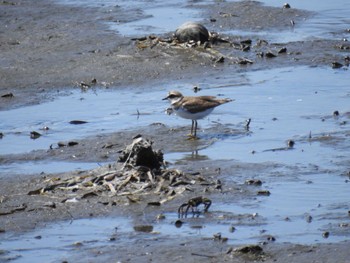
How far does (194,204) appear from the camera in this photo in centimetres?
1010

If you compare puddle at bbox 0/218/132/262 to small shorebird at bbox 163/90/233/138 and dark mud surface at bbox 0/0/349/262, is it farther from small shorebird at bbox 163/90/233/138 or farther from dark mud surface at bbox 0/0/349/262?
small shorebird at bbox 163/90/233/138

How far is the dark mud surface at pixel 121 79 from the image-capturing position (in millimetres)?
9094

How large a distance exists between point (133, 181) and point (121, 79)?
586 centimetres

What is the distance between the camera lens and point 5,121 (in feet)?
47.5

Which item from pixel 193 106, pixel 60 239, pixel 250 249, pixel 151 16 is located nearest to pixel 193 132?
pixel 193 106

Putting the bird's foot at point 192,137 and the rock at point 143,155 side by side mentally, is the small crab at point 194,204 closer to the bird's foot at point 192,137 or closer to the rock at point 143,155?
the rock at point 143,155

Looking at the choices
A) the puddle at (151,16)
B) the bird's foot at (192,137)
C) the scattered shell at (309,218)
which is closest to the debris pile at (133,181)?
the scattered shell at (309,218)

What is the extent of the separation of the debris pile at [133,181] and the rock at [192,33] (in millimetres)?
6882

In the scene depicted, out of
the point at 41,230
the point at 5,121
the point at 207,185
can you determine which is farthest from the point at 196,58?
the point at 41,230

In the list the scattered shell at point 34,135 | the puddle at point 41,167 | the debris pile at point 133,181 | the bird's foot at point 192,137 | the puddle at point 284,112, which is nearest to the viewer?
the debris pile at point 133,181

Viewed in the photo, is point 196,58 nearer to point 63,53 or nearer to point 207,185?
point 63,53

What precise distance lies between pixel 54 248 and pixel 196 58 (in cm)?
875

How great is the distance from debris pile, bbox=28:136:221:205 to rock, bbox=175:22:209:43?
22.6ft

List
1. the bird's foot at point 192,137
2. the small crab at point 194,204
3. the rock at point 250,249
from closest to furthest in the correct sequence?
the rock at point 250,249
the small crab at point 194,204
the bird's foot at point 192,137
